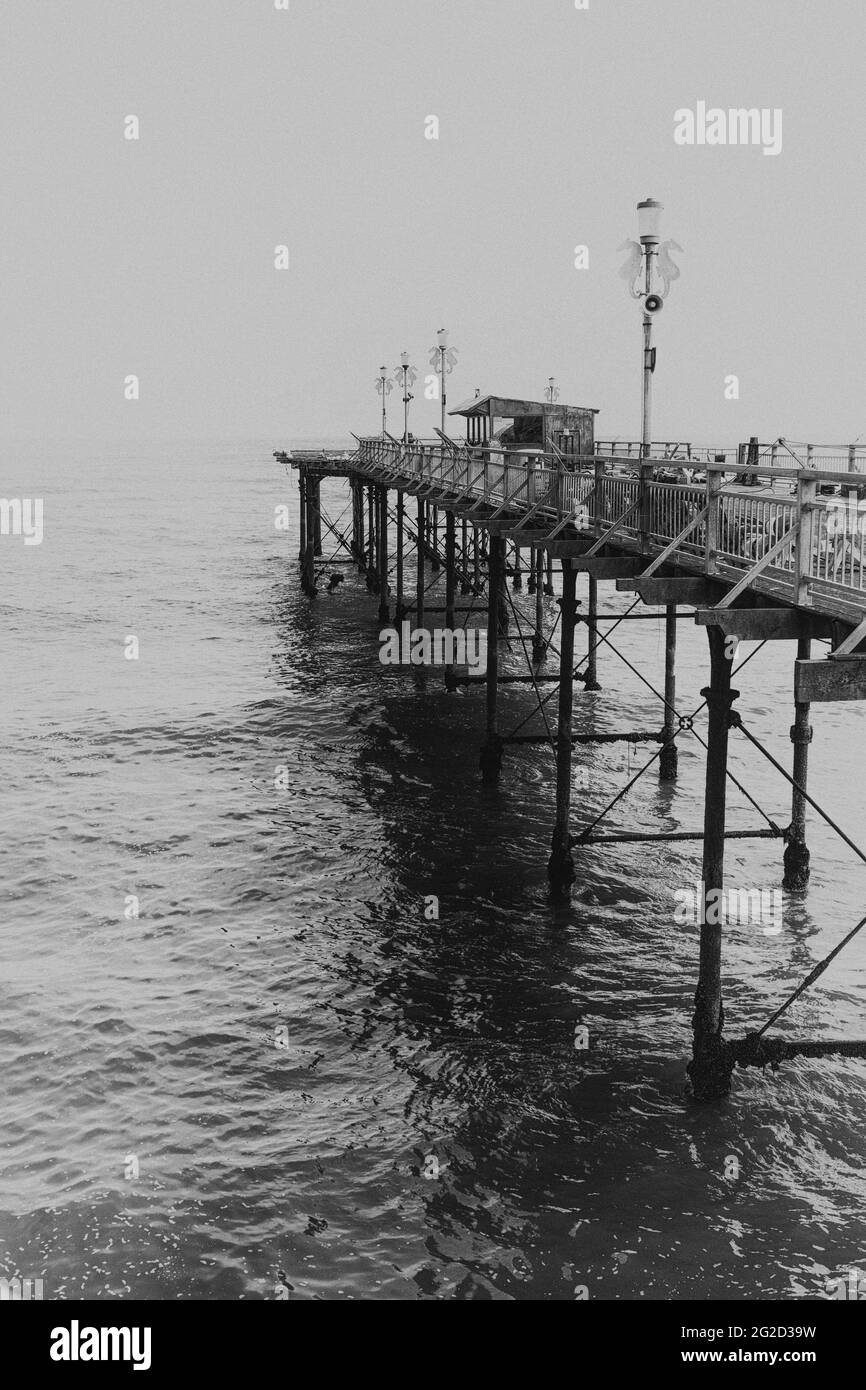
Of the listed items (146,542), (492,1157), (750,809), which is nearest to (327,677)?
(750,809)

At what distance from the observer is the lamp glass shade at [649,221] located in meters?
14.8

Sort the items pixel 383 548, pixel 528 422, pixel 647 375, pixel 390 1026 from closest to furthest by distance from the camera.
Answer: pixel 390 1026, pixel 647 375, pixel 383 548, pixel 528 422

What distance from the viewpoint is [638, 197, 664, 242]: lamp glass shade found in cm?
1482

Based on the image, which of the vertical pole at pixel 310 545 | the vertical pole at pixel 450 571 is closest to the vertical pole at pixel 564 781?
the vertical pole at pixel 450 571

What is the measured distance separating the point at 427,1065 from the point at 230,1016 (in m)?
2.59

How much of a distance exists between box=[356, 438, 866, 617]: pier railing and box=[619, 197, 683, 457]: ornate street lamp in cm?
96

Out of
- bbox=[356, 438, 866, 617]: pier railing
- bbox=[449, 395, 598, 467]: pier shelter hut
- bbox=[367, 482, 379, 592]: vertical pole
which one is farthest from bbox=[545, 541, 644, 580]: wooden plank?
bbox=[367, 482, 379, 592]: vertical pole

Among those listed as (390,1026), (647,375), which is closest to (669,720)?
(647,375)

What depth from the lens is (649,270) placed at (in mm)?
14820

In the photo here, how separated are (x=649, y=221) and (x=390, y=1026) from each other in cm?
968

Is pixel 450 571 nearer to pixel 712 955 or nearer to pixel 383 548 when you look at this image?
pixel 383 548

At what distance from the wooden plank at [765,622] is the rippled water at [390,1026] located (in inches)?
187
